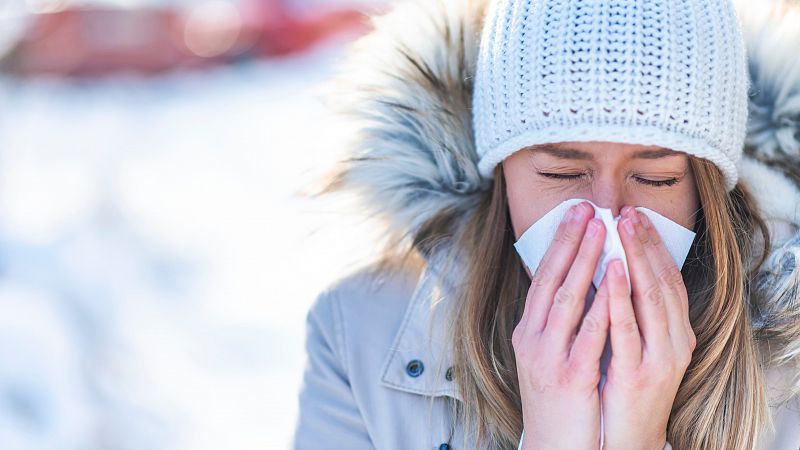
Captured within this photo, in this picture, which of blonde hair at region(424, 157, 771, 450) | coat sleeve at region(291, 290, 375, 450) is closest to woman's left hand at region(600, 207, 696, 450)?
blonde hair at region(424, 157, 771, 450)

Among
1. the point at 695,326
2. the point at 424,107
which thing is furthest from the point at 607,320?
the point at 424,107

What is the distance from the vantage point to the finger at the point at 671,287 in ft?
5.87

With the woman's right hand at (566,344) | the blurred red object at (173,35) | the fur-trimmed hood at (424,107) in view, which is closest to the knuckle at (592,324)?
the woman's right hand at (566,344)

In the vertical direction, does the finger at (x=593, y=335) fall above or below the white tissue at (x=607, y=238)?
below

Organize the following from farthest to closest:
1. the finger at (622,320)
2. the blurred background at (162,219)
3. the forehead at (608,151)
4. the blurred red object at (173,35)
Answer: the blurred red object at (173,35) → the blurred background at (162,219) → the forehead at (608,151) → the finger at (622,320)

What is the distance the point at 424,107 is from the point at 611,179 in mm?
514

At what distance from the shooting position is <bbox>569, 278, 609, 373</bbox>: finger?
1.77m

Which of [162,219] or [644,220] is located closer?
[644,220]

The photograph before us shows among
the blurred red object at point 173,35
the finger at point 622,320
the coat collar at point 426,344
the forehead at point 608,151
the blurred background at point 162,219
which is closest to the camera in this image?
the finger at point 622,320

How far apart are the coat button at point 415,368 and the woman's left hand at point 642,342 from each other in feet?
1.44

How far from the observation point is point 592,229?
1.78 m

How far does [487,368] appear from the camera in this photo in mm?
1993

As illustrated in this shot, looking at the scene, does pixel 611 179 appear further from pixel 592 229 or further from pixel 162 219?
pixel 162 219

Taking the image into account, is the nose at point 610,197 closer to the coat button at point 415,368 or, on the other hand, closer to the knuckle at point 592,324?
the knuckle at point 592,324
